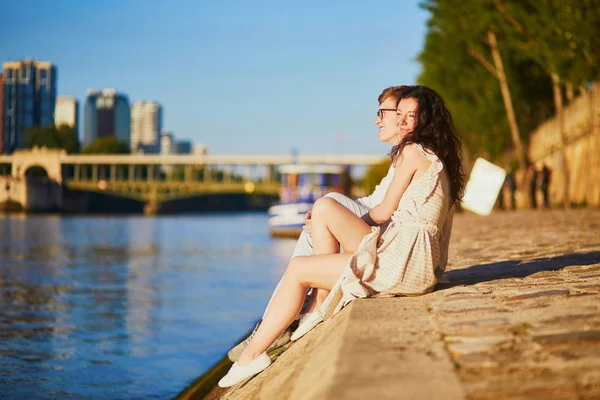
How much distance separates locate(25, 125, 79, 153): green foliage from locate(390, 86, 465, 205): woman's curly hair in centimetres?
7740

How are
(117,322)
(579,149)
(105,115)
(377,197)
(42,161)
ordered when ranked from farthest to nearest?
(105,115) → (42,161) → (579,149) → (117,322) → (377,197)

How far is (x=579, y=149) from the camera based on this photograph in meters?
29.6

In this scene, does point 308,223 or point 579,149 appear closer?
point 308,223

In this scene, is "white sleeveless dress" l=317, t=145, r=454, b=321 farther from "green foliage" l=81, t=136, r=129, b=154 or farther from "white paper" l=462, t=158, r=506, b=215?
"green foliage" l=81, t=136, r=129, b=154

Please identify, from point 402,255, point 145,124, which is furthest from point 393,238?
point 145,124

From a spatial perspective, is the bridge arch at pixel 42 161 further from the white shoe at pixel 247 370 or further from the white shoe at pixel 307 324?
the white shoe at pixel 247 370

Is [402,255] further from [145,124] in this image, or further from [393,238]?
[145,124]

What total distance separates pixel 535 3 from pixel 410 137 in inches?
775

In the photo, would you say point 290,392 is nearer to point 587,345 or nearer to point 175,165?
point 587,345

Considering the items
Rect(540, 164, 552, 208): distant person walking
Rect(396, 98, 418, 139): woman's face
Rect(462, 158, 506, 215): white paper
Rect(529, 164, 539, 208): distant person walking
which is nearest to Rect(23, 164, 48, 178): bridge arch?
Rect(529, 164, 539, 208): distant person walking

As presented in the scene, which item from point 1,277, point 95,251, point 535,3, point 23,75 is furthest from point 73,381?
point 23,75

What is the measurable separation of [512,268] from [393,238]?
7.11ft

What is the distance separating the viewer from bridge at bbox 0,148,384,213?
89625mm

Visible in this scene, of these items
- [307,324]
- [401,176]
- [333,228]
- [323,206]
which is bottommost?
[307,324]
